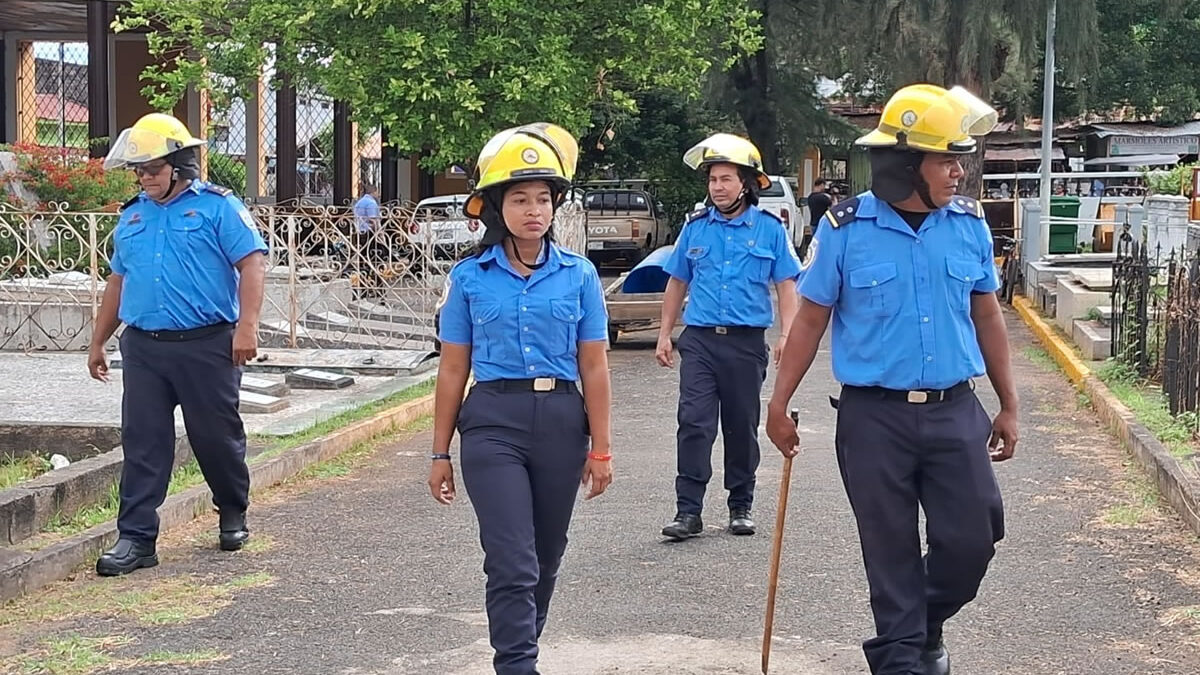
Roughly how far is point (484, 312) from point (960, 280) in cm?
150

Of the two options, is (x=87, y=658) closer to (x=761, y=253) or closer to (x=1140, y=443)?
(x=761, y=253)

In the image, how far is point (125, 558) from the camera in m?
6.73

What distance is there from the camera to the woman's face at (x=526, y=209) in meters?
4.78

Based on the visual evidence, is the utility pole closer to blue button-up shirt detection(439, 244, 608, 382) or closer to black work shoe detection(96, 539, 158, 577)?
black work shoe detection(96, 539, 158, 577)

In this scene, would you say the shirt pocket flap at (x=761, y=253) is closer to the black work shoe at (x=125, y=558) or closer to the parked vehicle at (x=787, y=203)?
the black work shoe at (x=125, y=558)

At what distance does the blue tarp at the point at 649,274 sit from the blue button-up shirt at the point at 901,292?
12.0 feet

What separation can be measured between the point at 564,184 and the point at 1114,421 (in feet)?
22.9

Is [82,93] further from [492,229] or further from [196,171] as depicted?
[492,229]

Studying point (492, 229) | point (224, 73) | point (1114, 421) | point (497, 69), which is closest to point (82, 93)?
point (224, 73)

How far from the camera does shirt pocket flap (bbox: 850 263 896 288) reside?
4.73 m

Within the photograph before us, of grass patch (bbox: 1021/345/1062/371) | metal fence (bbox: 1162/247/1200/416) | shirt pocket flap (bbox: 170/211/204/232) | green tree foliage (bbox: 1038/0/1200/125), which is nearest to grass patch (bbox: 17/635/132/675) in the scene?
shirt pocket flap (bbox: 170/211/204/232)

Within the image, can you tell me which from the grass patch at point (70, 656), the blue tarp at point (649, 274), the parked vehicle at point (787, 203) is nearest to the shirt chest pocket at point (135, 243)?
the grass patch at point (70, 656)

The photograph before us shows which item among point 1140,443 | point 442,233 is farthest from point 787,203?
point 1140,443

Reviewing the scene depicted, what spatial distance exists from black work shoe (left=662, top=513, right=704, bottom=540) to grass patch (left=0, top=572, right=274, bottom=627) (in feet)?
6.43
